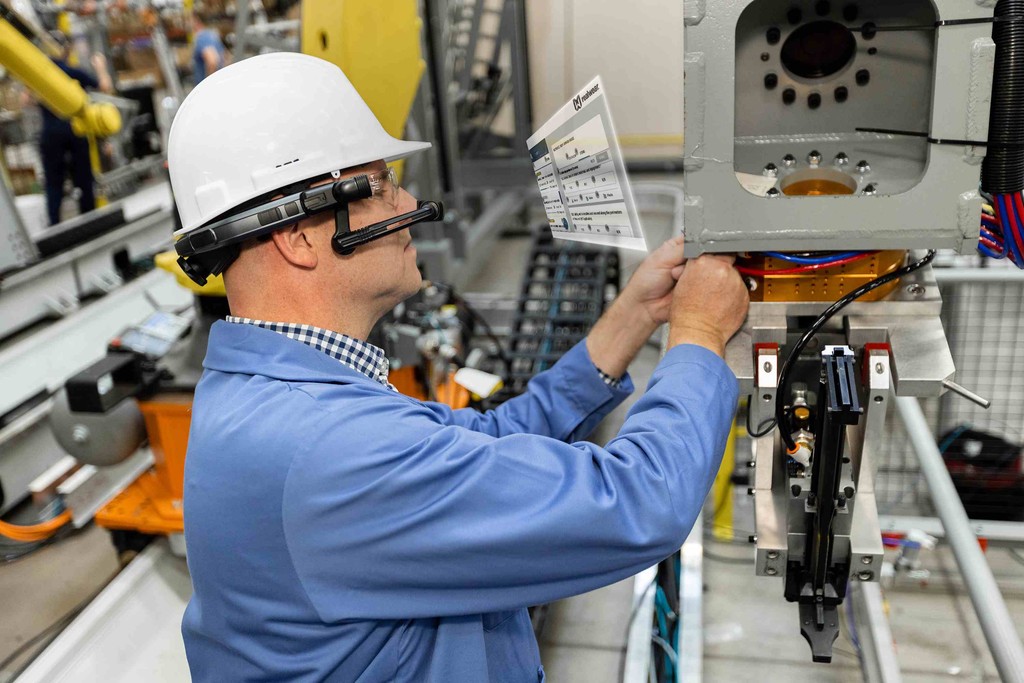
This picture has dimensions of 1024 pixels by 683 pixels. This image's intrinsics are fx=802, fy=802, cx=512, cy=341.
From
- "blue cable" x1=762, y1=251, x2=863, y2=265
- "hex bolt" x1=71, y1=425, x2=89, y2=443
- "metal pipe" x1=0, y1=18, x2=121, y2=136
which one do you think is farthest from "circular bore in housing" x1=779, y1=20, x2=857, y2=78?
"metal pipe" x1=0, y1=18, x2=121, y2=136

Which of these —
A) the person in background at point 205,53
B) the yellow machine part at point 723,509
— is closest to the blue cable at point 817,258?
the yellow machine part at point 723,509

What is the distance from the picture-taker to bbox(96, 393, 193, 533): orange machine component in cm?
258

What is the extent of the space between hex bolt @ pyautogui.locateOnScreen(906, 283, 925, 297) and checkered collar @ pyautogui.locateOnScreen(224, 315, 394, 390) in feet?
2.87

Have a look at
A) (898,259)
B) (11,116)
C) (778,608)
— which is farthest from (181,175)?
(11,116)

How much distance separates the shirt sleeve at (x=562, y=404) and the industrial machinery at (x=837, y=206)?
32 cm

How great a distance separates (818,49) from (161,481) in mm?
2378

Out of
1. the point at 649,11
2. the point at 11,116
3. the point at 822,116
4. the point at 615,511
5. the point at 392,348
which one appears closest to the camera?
the point at 615,511

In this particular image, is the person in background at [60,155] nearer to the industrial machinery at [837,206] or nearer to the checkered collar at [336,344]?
the checkered collar at [336,344]

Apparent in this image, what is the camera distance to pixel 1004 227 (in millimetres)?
1176

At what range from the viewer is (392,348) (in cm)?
299

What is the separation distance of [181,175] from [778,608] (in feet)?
7.56

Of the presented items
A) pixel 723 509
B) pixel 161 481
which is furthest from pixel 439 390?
pixel 723 509

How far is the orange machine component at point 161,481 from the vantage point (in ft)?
8.46

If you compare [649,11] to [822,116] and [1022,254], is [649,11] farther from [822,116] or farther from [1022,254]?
[1022,254]
